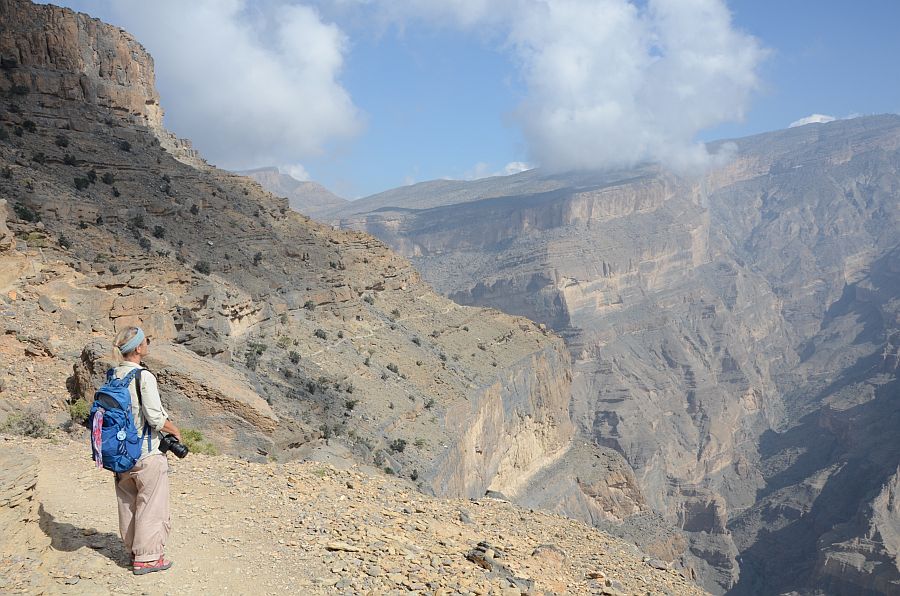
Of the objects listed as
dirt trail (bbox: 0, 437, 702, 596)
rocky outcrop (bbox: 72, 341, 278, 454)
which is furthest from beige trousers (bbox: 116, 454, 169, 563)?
rocky outcrop (bbox: 72, 341, 278, 454)

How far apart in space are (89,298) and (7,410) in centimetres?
525

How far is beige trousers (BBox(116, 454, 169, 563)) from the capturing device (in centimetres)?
620

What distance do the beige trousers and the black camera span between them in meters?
0.11

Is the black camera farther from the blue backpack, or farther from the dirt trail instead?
the dirt trail

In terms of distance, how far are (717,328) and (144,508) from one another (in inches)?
5190

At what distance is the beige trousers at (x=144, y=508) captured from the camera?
20.3 feet

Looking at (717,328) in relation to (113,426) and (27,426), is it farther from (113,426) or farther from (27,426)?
(113,426)

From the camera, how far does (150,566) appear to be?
20.5 ft

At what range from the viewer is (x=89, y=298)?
1503 centimetres

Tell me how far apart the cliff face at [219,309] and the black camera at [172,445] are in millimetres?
4453

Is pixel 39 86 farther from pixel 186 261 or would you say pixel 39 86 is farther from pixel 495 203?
pixel 495 203

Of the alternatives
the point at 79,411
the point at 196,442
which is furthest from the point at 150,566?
the point at 79,411

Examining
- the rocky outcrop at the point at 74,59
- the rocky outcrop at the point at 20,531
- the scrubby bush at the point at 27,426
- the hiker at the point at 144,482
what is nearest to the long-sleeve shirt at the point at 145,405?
the hiker at the point at 144,482

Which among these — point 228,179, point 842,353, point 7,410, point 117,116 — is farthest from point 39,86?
point 842,353
